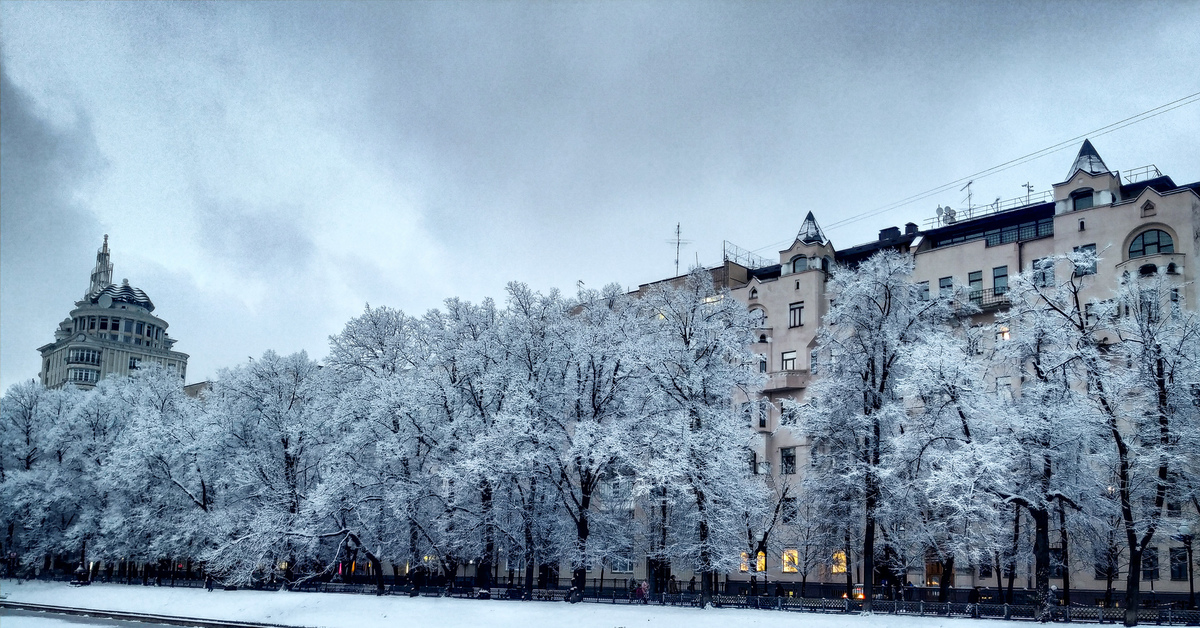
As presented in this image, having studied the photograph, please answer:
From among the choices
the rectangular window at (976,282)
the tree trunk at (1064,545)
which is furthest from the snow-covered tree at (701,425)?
the rectangular window at (976,282)

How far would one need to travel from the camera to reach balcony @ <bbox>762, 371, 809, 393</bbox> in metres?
65.1

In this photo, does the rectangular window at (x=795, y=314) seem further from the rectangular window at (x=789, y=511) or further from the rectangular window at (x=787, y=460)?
the rectangular window at (x=789, y=511)

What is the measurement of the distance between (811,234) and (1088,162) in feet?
64.7

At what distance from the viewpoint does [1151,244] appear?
54.1 metres

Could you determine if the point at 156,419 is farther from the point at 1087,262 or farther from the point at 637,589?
the point at 1087,262

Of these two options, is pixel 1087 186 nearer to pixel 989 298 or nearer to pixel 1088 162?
pixel 1088 162

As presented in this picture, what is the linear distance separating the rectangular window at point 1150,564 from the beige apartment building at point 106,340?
15487cm

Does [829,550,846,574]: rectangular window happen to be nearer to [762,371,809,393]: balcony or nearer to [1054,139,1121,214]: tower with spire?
[762,371,809,393]: balcony

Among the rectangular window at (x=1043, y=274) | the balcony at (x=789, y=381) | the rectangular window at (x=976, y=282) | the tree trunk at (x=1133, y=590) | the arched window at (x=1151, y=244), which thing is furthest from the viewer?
the balcony at (x=789, y=381)

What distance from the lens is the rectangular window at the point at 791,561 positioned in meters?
57.5

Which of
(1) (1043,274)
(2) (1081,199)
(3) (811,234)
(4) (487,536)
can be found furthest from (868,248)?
(4) (487,536)

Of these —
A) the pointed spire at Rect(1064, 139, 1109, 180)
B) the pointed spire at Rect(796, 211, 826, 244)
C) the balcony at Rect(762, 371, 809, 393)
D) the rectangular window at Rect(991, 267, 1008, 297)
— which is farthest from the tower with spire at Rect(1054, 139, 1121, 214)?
the balcony at Rect(762, 371, 809, 393)

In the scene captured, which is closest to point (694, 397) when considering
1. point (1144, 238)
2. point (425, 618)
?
point (425, 618)

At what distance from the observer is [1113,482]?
139 ft
